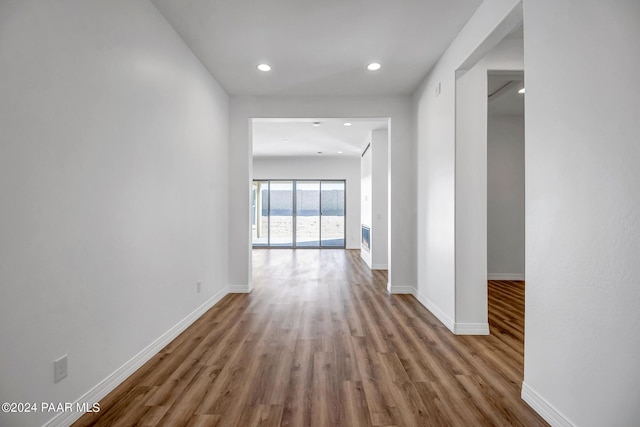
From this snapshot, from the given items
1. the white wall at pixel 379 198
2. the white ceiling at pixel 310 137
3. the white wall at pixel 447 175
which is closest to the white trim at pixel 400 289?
the white wall at pixel 447 175

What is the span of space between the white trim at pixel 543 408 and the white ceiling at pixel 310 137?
3.75 m

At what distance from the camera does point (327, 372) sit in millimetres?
2145

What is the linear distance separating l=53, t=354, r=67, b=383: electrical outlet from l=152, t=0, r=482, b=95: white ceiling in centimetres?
264

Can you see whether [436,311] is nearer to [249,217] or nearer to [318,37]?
[249,217]

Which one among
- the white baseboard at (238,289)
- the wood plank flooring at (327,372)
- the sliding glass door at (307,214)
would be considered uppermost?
the sliding glass door at (307,214)

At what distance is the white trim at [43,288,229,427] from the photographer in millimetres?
1559

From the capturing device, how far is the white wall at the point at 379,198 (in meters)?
6.20

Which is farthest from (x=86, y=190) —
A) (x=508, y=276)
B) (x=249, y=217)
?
(x=508, y=276)

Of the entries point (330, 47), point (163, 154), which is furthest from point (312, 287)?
→ point (330, 47)

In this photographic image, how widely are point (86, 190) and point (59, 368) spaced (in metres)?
0.97

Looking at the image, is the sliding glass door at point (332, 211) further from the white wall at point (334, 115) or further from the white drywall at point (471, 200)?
the white drywall at point (471, 200)

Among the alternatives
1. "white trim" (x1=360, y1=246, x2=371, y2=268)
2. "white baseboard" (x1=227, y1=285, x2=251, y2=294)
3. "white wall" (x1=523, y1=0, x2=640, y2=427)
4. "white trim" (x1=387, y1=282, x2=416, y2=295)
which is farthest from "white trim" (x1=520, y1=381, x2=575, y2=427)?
"white trim" (x1=360, y1=246, x2=371, y2=268)

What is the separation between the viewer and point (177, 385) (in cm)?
197

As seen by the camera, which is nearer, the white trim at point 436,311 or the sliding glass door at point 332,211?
the white trim at point 436,311
